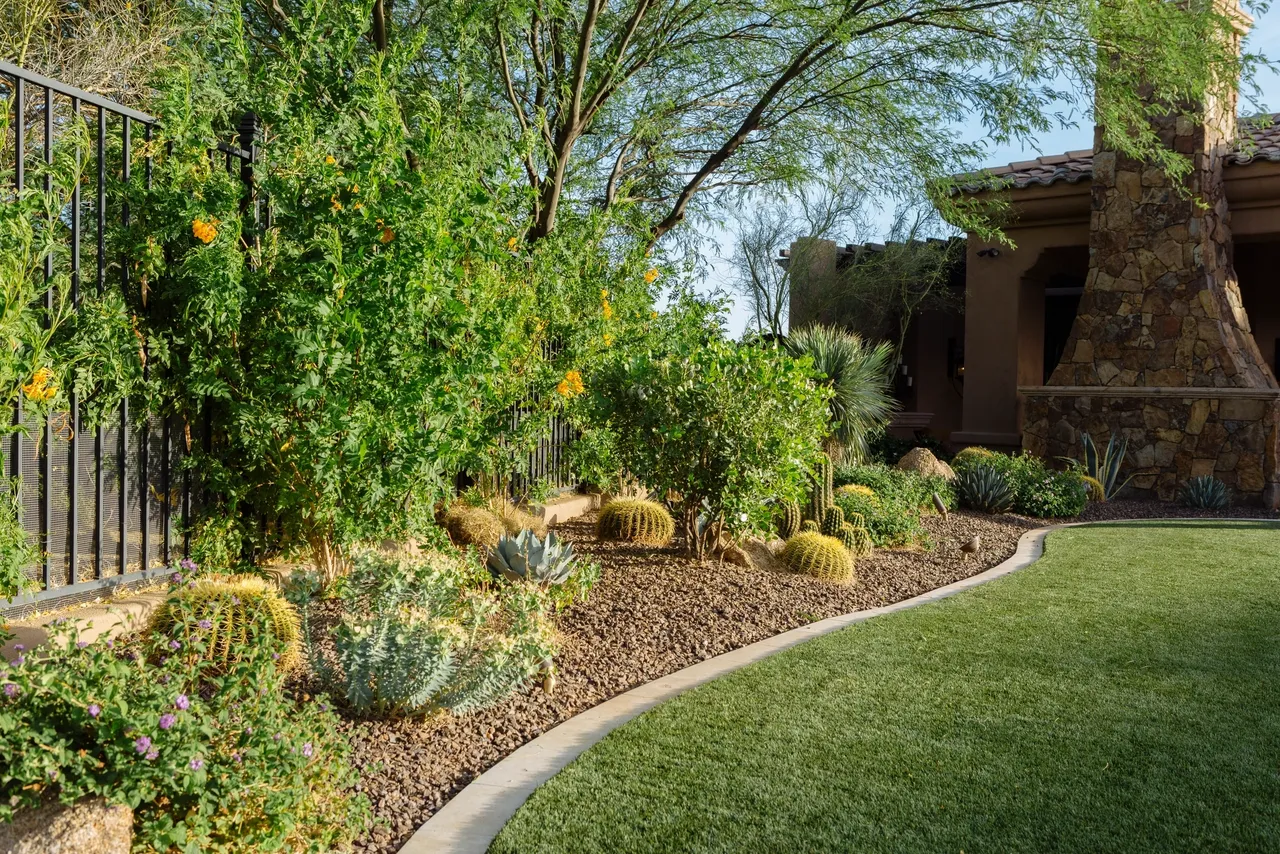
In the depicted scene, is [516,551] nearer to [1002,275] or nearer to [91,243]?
[91,243]

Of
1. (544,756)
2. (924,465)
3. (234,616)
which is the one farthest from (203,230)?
(924,465)

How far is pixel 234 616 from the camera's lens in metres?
4.61

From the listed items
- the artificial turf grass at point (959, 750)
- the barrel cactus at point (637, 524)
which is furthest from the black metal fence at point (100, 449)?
the barrel cactus at point (637, 524)

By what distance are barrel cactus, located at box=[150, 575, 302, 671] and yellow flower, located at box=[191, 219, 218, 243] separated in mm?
1683

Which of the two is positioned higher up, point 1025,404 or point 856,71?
point 856,71

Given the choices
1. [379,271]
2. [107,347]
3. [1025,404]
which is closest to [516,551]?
[379,271]

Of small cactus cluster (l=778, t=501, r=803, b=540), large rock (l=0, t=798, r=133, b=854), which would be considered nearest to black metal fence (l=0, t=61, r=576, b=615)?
large rock (l=0, t=798, r=133, b=854)

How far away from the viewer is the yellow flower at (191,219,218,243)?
4918 millimetres

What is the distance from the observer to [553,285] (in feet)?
27.3

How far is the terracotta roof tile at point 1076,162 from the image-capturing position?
44.7 feet

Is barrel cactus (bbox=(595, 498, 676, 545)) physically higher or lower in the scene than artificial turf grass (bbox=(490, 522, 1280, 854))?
higher

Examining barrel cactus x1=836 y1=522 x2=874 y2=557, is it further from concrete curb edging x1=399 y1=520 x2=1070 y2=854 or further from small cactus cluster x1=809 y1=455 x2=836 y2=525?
concrete curb edging x1=399 y1=520 x2=1070 y2=854

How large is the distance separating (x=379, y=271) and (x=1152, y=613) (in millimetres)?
5517

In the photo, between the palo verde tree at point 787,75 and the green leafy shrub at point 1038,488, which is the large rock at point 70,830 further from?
the green leafy shrub at point 1038,488
